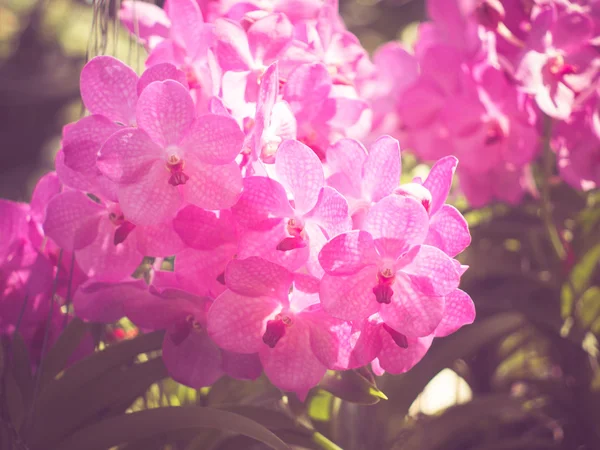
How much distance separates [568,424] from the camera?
70 cm

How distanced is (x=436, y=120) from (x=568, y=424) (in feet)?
1.30

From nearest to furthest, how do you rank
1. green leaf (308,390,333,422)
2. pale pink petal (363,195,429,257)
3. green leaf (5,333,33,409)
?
pale pink petal (363,195,429,257)
green leaf (5,333,33,409)
green leaf (308,390,333,422)

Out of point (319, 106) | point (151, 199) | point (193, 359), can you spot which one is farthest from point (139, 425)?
point (319, 106)

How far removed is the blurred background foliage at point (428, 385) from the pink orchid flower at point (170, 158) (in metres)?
0.13

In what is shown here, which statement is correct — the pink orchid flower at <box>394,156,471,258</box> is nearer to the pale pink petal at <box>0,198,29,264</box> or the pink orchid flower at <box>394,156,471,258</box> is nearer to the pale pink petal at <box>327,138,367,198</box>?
the pale pink petal at <box>327,138,367,198</box>

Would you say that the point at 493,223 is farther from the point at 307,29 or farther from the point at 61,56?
the point at 61,56

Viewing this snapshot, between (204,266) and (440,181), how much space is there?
172mm

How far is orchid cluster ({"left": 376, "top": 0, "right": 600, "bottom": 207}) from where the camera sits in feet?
1.81

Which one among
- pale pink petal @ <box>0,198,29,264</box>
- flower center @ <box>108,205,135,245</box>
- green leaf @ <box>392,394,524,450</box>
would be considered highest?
flower center @ <box>108,205,135,245</box>

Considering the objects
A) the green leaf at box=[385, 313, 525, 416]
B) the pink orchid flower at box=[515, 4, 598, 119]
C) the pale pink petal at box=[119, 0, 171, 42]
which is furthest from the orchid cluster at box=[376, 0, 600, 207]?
the pale pink petal at box=[119, 0, 171, 42]

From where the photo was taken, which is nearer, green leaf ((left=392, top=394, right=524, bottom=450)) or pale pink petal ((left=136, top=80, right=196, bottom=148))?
pale pink petal ((left=136, top=80, right=196, bottom=148))

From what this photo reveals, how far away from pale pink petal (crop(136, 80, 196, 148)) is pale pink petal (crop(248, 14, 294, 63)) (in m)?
0.09

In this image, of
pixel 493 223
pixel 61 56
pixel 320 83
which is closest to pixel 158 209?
pixel 320 83

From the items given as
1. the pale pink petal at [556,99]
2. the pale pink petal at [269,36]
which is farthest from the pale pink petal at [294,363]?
the pale pink petal at [556,99]
